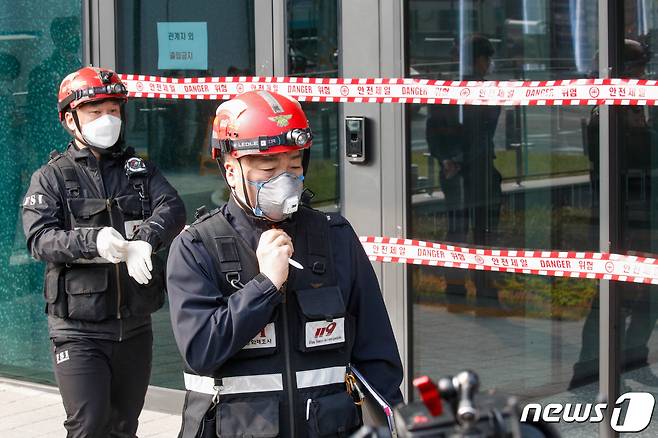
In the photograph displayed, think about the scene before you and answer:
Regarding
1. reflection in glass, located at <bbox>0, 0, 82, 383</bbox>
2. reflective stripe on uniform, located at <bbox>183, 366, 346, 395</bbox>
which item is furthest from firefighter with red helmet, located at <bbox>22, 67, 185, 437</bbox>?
reflection in glass, located at <bbox>0, 0, 82, 383</bbox>

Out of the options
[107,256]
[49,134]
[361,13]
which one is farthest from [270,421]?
[49,134]

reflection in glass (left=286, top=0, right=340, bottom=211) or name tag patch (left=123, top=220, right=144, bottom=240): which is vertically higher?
reflection in glass (left=286, top=0, right=340, bottom=211)

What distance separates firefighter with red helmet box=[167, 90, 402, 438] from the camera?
3336 mm

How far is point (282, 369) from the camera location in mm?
3408

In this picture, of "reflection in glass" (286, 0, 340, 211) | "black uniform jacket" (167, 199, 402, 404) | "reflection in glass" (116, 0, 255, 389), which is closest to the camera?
"black uniform jacket" (167, 199, 402, 404)

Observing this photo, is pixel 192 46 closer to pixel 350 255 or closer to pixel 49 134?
pixel 49 134

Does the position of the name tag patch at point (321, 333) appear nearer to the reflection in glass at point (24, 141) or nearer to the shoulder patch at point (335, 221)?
the shoulder patch at point (335, 221)

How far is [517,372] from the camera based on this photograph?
6113mm

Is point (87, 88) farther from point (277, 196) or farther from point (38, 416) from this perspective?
point (38, 416)

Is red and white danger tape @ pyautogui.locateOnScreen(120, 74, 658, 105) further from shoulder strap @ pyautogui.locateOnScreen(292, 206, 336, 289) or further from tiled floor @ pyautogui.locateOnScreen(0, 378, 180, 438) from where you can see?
shoulder strap @ pyautogui.locateOnScreen(292, 206, 336, 289)

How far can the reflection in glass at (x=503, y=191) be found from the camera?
5.68 metres

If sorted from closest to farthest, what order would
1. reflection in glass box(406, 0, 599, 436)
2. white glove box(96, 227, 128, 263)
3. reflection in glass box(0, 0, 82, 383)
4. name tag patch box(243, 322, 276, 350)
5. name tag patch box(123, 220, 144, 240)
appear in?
name tag patch box(243, 322, 276, 350)
white glove box(96, 227, 128, 263)
name tag patch box(123, 220, 144, 240)
reflection in glass box(406, 0, 599, 436)
reflection in glass box(0, 0, 82, 383)

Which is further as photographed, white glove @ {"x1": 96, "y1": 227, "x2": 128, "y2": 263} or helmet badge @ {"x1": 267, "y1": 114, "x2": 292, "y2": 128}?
white glove @ {"x1": 96, "y1": 227, "x2": 128, "y2": 263}

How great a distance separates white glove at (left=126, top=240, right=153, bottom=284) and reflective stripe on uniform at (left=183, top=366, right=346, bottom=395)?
1.63m
